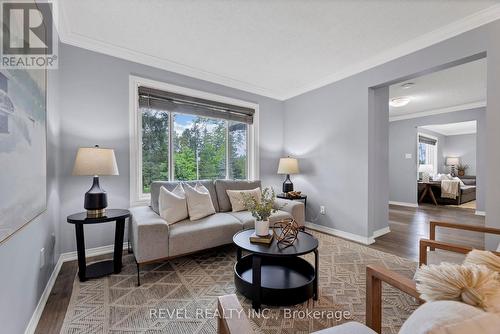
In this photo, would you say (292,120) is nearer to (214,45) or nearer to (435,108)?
(214,45)

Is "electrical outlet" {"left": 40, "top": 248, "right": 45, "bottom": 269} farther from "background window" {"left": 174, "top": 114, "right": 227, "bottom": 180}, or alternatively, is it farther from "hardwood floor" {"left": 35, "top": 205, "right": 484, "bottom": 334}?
"background window" {"left": 174, "top": 114, "right": 227, "bottom": 180}

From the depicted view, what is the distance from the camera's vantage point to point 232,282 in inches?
85.0

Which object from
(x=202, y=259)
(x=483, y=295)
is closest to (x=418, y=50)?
(x=483, y=295)

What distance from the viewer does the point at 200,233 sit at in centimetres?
241

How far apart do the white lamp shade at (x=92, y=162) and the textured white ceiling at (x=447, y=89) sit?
458cm

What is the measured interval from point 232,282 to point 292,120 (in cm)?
320

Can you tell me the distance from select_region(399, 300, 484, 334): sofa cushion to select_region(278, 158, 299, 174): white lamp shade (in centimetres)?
331

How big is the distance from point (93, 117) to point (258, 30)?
2.20 m

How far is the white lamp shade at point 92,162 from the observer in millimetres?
2178

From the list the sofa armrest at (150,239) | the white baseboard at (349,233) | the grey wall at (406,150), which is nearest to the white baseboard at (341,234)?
the white baseboard at (349,233)

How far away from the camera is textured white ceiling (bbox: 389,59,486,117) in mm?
3434

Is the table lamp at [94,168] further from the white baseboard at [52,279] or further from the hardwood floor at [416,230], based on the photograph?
the hardwood floor at [416,230]

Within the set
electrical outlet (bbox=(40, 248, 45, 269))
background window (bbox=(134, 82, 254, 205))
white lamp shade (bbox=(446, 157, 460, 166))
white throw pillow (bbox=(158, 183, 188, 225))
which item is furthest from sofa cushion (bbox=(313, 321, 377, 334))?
white lamp shade (bbox=(446, 157, 460, 166))

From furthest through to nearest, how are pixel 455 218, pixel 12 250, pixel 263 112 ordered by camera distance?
pixel 455 218 < pixel 263 112 < pixel 12 250
